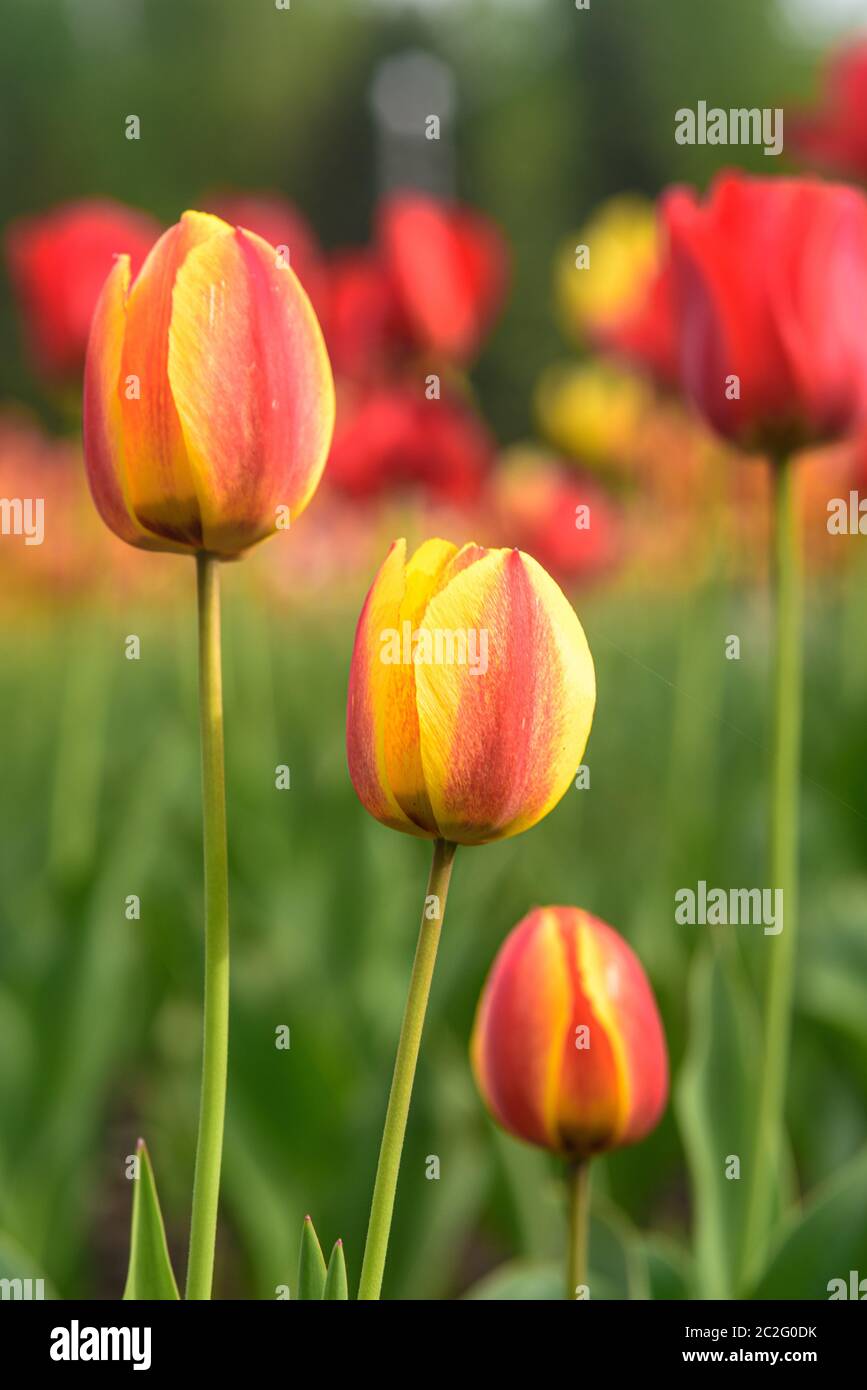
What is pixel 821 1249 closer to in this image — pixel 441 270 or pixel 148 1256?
pixel 148 1256

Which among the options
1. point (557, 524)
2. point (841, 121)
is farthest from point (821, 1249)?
point (557, 524)

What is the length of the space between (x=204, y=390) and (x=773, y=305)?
1.19 ft

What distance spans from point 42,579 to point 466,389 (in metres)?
1.62

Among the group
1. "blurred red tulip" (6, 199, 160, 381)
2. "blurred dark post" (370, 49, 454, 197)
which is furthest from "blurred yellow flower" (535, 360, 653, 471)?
"blurred dark post" (370, 49, 454, 197)

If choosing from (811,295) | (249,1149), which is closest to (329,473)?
(249,1149)

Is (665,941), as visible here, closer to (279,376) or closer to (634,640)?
(634,640)

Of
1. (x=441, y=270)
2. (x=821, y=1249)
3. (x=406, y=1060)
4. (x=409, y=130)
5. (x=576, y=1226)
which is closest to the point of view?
(x=406, y=1060)

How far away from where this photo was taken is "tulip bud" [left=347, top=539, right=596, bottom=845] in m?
0.35

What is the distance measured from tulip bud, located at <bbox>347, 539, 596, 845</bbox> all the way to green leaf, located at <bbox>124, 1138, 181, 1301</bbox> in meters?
0.13

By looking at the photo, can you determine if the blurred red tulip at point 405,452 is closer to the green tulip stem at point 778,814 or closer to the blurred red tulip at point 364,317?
the blurred red tulip at point 364,317

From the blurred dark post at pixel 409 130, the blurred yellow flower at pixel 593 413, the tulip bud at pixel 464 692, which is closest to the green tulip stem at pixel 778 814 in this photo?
the tulip bud at pixel 464 692

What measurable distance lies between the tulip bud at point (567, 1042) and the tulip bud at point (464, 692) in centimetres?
15

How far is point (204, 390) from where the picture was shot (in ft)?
1.22

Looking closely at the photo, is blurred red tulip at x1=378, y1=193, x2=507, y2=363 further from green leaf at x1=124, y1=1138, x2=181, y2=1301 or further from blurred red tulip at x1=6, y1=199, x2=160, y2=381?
green leaf at x1=124, y1=1138, x2=181, y2=1301
